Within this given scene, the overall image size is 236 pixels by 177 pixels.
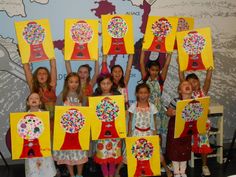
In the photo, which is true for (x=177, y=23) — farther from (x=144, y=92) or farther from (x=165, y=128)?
(x=165, y=128)

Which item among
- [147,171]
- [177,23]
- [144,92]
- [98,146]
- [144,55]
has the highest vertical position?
[177,23]

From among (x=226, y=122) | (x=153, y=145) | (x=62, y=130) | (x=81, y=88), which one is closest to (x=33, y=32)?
(x=81, y=88)

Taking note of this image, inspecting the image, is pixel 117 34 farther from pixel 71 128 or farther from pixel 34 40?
pixel 71 128

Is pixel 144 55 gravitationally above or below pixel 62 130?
above

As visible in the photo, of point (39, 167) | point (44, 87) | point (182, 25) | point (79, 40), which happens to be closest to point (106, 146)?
point (39, 167)

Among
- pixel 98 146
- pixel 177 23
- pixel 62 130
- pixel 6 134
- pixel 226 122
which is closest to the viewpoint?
pixel 62 130

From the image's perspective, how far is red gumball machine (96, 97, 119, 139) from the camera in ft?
11.6

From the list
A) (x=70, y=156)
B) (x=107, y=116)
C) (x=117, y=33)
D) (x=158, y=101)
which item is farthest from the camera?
(x=158, y=101)

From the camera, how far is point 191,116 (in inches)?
146

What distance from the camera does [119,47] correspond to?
3.96 m

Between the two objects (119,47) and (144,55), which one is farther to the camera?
(144,55)

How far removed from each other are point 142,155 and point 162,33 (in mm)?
1388

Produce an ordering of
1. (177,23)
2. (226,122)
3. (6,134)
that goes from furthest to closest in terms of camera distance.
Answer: (226,122) < (6,134) < (177,23)

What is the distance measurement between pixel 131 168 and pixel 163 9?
2.13 m
